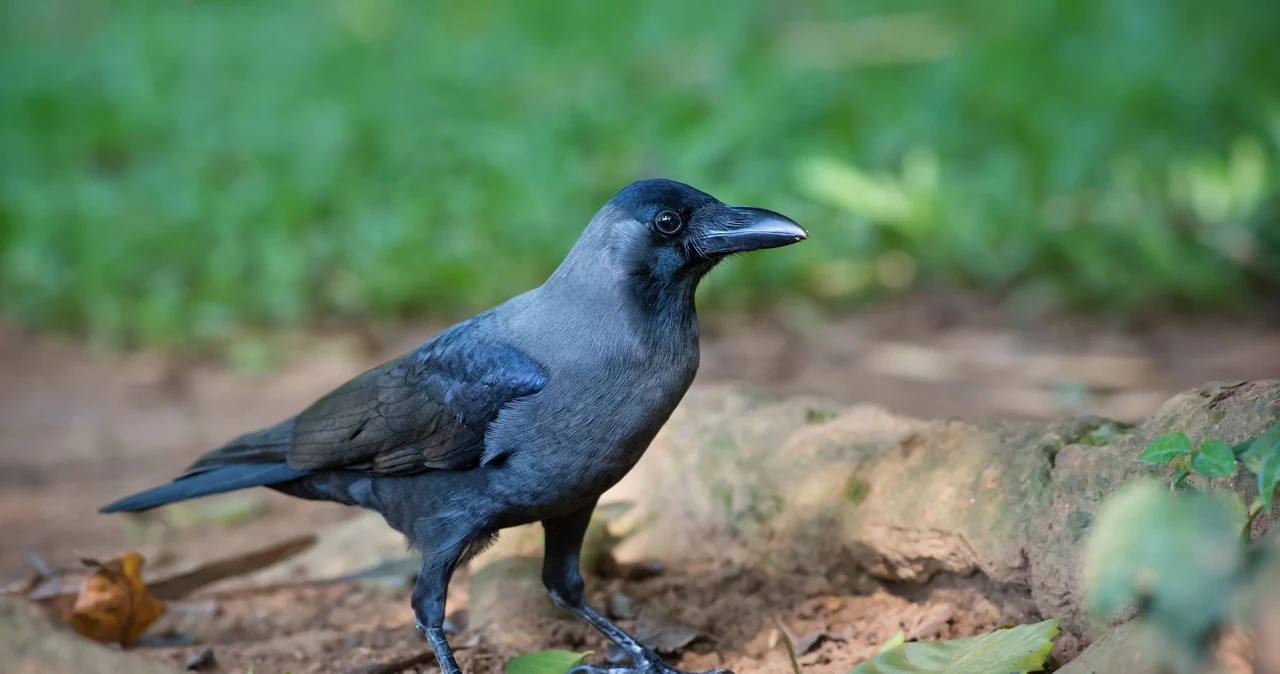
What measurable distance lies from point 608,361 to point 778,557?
904 mm

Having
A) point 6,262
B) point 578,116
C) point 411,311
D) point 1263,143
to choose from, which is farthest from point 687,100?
point 6,262

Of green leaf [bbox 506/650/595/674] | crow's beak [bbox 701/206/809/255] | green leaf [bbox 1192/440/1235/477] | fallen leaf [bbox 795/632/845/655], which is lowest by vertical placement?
green leaf [bbox 506/650/595/674]

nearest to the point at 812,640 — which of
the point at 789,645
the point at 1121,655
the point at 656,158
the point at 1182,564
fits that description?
the point at 789,645

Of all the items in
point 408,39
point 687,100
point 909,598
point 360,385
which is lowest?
point 909,598

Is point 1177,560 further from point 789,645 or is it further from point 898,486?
point 898,486

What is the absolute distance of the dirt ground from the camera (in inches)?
124

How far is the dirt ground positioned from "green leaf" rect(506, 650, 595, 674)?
0.31 m

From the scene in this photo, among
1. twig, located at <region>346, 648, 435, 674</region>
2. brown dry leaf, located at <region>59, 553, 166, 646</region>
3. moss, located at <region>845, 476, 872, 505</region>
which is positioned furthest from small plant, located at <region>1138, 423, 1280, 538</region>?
brown dry leaf, located at <region>59, 553, 166, 646</region>

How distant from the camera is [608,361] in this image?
9.30ft

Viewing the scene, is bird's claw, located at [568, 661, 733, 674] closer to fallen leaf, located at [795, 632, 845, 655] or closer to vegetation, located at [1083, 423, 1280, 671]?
fallen leaf, located at [795, 632, 845, 655]

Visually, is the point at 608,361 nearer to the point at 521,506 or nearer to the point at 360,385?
the point at 521,506

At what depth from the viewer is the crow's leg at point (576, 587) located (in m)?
3.17

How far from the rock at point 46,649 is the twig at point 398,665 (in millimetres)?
660

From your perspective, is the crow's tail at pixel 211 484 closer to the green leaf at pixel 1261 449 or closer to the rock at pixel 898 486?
the rock at pixel 898 486
